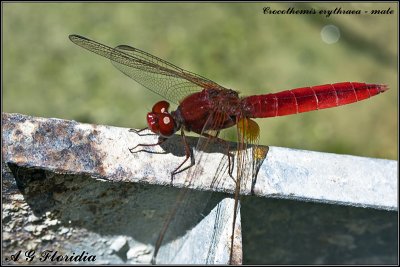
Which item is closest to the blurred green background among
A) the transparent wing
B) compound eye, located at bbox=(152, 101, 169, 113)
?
the transparent wing

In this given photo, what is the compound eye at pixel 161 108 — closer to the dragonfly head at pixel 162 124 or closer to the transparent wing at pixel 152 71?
the dragonfly head at pixel 162 124

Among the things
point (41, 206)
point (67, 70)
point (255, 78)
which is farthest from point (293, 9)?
point (41, 206)

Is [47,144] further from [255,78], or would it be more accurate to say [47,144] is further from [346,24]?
[346,24]

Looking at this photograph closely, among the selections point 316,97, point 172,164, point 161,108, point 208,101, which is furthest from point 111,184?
point 316,97

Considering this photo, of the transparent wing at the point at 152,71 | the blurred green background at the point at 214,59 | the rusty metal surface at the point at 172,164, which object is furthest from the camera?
the blurred green background at the point at 214,59

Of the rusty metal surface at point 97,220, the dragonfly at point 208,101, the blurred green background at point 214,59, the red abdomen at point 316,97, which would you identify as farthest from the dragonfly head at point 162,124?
the blurred green background at point 214,59

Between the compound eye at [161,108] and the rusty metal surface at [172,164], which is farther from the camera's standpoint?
the compound eye at [161,108]
